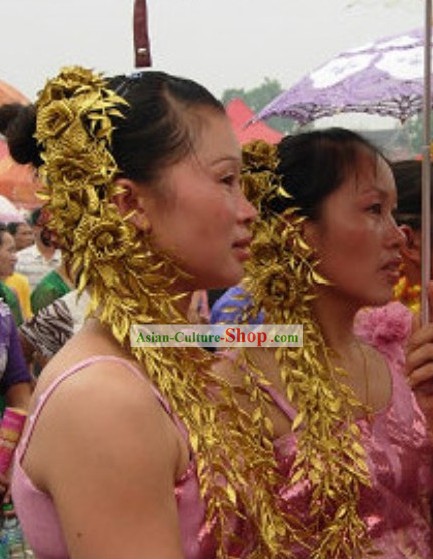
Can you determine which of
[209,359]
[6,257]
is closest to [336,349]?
[209,359]

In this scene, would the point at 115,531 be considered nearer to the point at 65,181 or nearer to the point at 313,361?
the point at 65,181

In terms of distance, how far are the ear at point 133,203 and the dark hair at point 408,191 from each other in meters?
1.56

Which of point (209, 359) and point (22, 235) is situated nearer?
point (209, 359)

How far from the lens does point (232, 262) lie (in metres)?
1.71

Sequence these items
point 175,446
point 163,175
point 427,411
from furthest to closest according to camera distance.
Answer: point 427,411 → point 163,175 → point 175,446

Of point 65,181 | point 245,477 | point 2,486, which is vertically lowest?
point 2,486

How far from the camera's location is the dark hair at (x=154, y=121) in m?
1.66

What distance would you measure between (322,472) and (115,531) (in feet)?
2.44

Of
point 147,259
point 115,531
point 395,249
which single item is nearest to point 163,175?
point 147,259

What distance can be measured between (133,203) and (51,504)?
47 cm

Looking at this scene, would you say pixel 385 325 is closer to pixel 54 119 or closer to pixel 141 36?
pixel 141 36

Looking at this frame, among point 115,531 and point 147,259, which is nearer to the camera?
point 115,531

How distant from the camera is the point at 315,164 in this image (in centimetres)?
241

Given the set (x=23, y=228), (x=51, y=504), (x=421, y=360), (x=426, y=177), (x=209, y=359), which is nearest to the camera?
(x=51, y=504)
